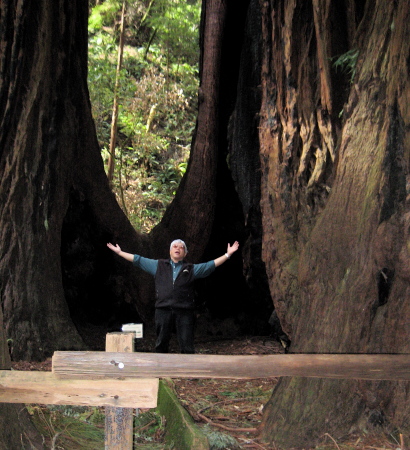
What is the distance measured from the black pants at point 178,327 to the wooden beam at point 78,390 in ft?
11.2

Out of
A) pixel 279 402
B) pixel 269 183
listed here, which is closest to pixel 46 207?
pixel 269 183

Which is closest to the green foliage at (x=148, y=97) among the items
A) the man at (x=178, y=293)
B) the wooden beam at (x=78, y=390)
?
the man at (x=178, y=293)

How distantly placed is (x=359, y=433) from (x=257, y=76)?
6705 mm

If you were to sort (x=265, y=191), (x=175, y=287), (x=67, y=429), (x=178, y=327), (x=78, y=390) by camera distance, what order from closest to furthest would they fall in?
(x=78, y=390) < (x=67, y=429) < (x=265, y=191) < (x=175, y=287) < (x=178, y=327)

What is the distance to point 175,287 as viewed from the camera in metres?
6.61

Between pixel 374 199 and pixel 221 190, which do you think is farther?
pixel 221 190

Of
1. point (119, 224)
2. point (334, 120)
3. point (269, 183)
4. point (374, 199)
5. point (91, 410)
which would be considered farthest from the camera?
point (119, 224)

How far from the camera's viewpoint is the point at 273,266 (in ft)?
19.7

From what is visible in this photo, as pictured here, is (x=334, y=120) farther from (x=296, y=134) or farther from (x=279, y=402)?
(x=279, y=402)

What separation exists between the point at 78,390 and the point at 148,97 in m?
12.4

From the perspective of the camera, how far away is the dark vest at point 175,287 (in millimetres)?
6625

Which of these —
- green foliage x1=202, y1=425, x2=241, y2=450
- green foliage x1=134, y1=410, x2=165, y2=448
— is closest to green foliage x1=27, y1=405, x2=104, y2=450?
green foliage x1=134, y1=410, x2=165, y2=448

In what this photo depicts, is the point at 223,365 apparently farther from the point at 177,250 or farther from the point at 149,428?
the point at 177,250

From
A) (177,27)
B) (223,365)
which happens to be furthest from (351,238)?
(177,27)
